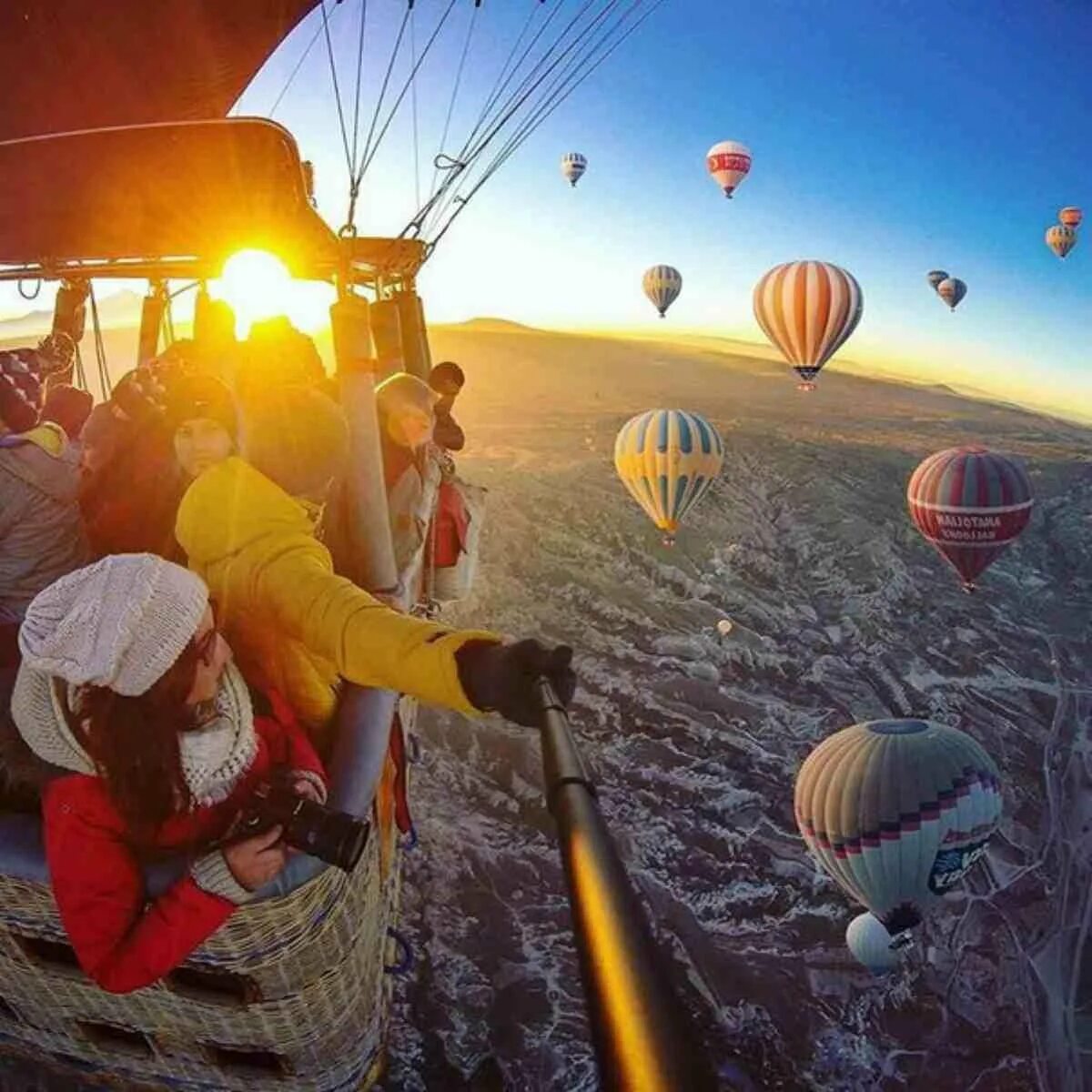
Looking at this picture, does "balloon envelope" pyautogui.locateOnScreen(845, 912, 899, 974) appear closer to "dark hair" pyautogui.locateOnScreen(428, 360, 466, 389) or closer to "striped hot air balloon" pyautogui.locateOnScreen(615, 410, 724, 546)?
"striped hot air balloon" pyautogui.locateOnScreen(615, 410, 724, 546)

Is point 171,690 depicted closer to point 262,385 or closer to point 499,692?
point 499,692

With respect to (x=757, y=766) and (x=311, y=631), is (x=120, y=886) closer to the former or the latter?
(x=311, y=631)

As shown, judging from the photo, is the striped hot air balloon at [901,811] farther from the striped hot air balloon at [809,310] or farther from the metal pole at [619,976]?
the metal pole at [619,976]

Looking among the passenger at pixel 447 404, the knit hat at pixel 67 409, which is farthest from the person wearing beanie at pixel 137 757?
the knit hat at pixel 67 409

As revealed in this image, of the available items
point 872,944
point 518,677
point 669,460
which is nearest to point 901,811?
point 872,944

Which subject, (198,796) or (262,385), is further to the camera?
(262,385)

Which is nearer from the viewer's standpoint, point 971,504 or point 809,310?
point 971,504

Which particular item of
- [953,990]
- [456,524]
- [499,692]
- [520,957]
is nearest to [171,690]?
[499,692]
